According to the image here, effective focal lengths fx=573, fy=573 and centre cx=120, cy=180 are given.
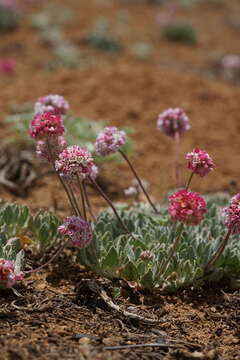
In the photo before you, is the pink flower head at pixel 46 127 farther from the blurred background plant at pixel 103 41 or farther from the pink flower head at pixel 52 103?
the blurred background plant at pixel 103 41

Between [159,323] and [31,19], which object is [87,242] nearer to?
[159,323]

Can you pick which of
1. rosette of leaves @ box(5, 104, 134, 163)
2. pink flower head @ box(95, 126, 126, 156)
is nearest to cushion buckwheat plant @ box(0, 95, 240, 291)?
pink flower head @ box(95, 126, 126, 156)

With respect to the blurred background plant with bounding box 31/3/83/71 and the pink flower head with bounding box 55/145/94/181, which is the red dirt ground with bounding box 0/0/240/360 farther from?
the pink flower head with bounding box 55/145/94/181

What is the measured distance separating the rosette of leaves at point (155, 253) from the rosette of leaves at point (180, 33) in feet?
33.2

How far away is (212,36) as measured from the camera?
48.0ft

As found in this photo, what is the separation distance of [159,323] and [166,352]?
0.33 m

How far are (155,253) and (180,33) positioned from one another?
10.8 meters

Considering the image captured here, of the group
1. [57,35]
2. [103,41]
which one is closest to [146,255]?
[103,41]

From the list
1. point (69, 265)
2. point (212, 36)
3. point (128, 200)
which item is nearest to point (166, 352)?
point (69, 265)

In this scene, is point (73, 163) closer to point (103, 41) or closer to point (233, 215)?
point (233, 215)

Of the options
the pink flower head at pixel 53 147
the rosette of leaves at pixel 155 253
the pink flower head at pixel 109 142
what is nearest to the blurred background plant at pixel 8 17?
the rosette of leaves at pixel 155 253

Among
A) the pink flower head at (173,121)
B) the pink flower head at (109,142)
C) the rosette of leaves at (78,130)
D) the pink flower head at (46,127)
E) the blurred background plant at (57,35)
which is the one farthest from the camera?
the blurred background plant at (57,35)

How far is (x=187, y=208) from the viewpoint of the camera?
10.1 feet

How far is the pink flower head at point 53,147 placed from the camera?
3320 mm
